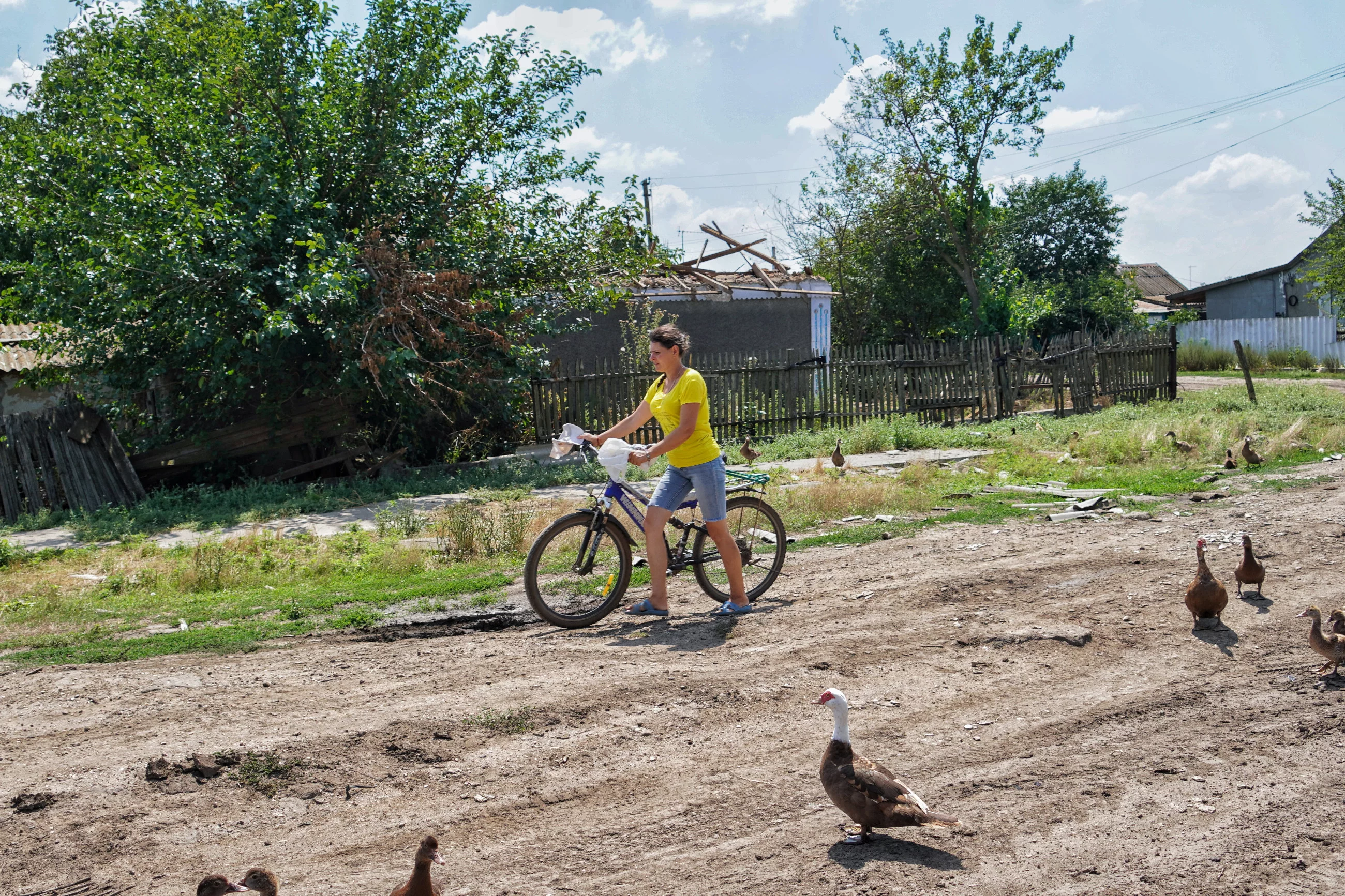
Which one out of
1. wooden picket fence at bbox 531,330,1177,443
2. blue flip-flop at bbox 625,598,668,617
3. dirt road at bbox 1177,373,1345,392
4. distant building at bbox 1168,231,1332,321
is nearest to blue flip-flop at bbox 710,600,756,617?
blue flip-flop at bbox 625,598,668,617

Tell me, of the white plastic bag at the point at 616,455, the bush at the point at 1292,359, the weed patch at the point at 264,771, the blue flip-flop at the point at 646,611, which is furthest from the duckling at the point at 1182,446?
the bush at the point at 1292,359

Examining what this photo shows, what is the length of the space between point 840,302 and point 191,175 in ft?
81.6

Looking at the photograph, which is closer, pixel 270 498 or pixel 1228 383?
pixel 270 498

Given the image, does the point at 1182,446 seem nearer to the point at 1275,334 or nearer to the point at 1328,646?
the point at 1328,646

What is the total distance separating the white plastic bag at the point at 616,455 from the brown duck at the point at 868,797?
2957 mm

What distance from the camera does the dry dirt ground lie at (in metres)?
3.58

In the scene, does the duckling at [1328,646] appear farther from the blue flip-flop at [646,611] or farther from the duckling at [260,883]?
the duckling at [260,883]

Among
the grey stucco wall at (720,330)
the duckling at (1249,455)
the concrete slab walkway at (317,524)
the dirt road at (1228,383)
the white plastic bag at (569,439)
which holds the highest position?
the grey stucco wall at (720,330)

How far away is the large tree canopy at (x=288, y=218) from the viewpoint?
12906 mm

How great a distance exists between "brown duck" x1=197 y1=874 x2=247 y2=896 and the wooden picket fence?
1388cm

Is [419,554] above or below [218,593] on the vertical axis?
above

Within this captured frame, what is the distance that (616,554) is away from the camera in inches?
276

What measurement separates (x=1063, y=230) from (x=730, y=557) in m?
47.6

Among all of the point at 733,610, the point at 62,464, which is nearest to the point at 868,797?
the point at 733,610
